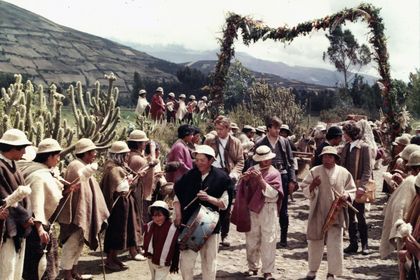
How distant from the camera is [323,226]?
21.5ft

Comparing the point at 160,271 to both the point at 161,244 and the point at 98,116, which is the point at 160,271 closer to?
the point at 161,244

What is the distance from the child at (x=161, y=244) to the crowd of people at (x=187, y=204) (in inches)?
0.5

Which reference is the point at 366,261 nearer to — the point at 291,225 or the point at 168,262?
the point at 291,225

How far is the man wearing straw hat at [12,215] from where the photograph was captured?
476 centimetres

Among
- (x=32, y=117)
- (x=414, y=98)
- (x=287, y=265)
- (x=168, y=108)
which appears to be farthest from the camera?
(x=414, y=98)

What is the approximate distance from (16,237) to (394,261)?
5.56 meters

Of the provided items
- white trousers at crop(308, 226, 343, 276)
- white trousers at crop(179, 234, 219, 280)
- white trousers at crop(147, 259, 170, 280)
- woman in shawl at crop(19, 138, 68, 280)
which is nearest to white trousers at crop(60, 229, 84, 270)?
woman in shawl at crop(19, 138, 68, 280)

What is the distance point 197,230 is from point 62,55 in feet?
231

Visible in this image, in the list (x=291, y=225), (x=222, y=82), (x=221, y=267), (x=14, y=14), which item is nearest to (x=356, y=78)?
(x=222, y=82)

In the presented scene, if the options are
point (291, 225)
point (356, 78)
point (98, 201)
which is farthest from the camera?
point (356, 78)

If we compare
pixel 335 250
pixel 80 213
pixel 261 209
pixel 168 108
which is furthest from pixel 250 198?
pixel 168 108

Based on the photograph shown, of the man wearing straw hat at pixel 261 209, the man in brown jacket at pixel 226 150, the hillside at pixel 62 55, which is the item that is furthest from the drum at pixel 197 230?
the hillside at pixel 62 55

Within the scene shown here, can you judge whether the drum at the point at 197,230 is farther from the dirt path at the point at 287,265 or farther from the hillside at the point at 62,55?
the hillside at the point at 62,55

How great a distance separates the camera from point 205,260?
5.73 m
